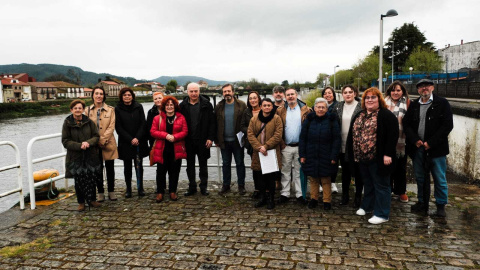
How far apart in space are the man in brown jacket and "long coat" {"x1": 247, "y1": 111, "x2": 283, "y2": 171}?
0.16m

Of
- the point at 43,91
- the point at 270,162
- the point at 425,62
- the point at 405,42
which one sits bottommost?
the point at 270,162

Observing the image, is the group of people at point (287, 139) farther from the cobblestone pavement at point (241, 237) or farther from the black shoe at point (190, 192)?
the cobblestone pavement at point (241, 237)

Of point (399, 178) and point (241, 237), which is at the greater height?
point (399, 178)

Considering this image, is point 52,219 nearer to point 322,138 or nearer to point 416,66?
point 322,138

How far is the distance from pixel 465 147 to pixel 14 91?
111430mm

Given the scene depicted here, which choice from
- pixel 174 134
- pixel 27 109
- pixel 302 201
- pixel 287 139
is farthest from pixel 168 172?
pixel 27 109

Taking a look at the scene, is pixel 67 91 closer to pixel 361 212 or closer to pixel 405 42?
pixel 405 42

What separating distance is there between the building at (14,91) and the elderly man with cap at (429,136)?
103439 mm

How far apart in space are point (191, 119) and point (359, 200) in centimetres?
309

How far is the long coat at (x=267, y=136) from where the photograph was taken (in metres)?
5.27

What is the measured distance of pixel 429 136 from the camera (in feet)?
15.5

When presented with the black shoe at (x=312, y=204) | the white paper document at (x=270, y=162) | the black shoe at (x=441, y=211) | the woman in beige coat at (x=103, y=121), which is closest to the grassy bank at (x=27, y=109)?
the woman in beige coat at (x=103, y=121)

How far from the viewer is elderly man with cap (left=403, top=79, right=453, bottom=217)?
15.1 feet

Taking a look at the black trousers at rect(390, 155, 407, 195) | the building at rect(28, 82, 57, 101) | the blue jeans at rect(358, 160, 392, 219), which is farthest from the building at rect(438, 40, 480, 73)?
the building at rect(28, 82, 57, 101)
